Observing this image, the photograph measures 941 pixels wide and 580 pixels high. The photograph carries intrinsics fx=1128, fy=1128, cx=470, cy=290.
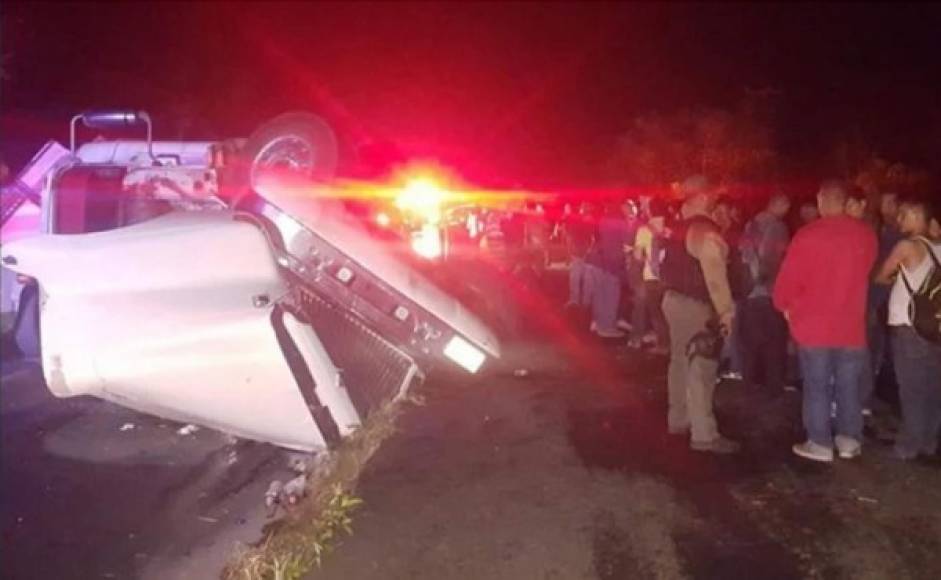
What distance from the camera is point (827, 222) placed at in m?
6.70

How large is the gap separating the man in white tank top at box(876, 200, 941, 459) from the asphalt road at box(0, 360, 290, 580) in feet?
13.0

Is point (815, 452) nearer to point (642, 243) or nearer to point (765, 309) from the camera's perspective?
point (765, 309)

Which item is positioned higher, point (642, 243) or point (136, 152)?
point (136, 152)

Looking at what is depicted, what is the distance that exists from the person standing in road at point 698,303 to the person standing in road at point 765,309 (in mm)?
1714

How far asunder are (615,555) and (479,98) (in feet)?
129

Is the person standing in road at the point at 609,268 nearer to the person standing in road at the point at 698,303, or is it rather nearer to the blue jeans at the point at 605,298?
the blue jeans at the point at 605,298

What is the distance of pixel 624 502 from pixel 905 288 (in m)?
2.17

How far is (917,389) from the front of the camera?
6719 millimetres

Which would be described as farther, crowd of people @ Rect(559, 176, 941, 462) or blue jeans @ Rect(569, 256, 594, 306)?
blue jeans @ Rect(569, 256, 594, 306)

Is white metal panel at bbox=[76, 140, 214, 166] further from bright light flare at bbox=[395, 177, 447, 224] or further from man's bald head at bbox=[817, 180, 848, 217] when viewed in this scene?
man's bald head at bbox=[817, 180, 848, 217]

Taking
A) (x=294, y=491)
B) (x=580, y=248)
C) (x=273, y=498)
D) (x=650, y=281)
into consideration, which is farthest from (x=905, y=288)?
(x=580, y=248)

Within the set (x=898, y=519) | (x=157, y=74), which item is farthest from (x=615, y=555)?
(x=157, y=74)

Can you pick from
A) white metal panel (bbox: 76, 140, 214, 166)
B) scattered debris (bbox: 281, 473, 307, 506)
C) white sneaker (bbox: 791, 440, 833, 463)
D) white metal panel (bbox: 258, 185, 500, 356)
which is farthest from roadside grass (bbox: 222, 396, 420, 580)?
white metal panel (bbox: 76, 140, 214, 166)

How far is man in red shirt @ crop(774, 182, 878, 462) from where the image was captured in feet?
21.9
